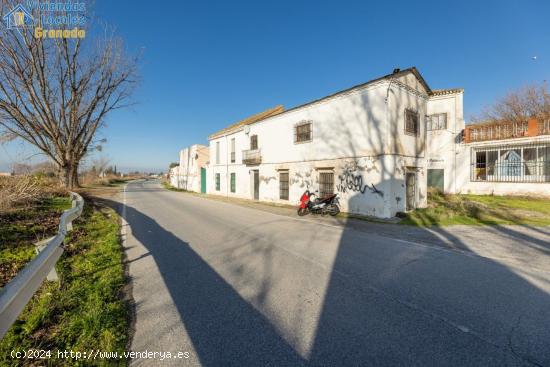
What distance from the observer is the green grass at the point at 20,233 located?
462 centimetres

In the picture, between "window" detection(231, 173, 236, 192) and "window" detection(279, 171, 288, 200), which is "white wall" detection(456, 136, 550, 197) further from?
"window" detection(231, 173, 236, 192)

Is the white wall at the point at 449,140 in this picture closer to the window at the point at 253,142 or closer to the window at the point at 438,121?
the window at the point at 438,121

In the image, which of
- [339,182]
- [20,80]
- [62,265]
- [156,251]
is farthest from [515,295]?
[20,80]

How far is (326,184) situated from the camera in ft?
43.2

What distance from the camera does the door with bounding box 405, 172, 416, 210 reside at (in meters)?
11.8

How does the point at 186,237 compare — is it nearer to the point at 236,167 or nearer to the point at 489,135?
the point at 236,167

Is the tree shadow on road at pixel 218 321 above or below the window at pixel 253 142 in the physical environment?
below

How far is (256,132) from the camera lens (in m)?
18.8

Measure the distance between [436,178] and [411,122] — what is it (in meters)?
8.98

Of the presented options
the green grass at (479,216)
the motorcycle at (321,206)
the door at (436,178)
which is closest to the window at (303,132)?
the motorcycle at (321,206)

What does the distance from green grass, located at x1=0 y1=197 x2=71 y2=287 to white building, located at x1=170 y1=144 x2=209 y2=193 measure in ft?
65.1

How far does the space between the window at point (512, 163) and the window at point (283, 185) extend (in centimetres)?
1346

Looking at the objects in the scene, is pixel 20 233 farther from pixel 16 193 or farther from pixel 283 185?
pixel 283 185

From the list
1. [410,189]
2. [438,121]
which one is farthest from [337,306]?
[438,121]
